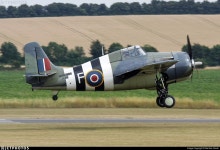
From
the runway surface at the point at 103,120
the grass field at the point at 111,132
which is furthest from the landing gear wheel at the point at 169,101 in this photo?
the runway surface at the point at 103,120

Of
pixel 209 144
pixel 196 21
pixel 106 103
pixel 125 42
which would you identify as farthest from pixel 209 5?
pixel 209 144

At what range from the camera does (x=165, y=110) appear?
99.0ft

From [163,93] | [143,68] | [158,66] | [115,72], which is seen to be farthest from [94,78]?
[163,93]

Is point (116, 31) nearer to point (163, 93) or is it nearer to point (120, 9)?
point (120, 9)

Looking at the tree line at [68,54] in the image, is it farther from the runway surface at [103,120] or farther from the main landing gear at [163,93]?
the runway surface at [103,120]

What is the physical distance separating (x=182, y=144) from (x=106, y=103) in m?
13.8

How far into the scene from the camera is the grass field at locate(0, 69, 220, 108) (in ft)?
106

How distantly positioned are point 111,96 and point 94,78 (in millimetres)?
12858

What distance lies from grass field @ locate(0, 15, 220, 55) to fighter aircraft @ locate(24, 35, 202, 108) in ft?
152

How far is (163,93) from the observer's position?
29016 mm

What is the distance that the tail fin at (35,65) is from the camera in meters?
28.3

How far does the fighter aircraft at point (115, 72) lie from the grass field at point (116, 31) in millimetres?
46407

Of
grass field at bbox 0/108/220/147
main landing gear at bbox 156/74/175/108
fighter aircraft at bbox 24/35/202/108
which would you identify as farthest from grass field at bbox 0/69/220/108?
grass field at bbox 0/108/220/147

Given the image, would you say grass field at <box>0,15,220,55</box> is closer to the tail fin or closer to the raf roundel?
the tail fin
